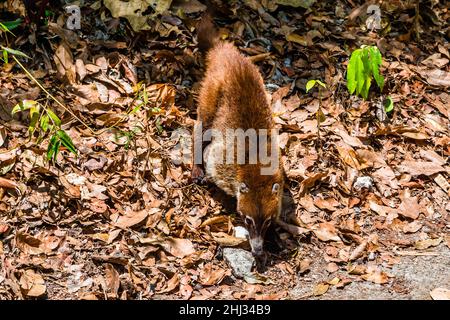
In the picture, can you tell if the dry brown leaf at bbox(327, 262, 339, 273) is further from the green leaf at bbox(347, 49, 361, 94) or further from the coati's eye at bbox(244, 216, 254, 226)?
the green leaf at bbox(347, 49, 361, 94)

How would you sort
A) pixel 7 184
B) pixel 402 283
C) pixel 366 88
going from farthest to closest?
pixel 366 88
pixel 7 184
pixel 402 283

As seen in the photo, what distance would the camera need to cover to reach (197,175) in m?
6.68

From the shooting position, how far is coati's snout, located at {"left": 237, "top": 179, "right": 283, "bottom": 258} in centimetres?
597

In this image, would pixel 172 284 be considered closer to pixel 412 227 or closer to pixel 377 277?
pixel 377 277

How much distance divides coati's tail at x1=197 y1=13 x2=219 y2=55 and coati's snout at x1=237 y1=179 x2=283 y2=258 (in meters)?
1.92

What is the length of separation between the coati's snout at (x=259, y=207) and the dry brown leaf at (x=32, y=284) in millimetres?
1905

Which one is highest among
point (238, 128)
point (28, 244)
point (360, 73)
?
point (360, 73)

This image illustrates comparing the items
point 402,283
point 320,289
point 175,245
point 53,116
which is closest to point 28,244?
point 53,116

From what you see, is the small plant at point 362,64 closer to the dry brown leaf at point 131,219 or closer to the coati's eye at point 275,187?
the coati's eye at point 275,187

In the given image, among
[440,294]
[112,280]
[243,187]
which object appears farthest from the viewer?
[243,187]

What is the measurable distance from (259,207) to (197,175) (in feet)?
3.06

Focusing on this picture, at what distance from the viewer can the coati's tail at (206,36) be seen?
729 centimetres

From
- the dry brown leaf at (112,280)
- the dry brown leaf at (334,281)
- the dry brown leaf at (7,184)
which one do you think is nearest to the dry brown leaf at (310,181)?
the dry brown leaf at (334,281)

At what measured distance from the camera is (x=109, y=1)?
7656 millimetres
